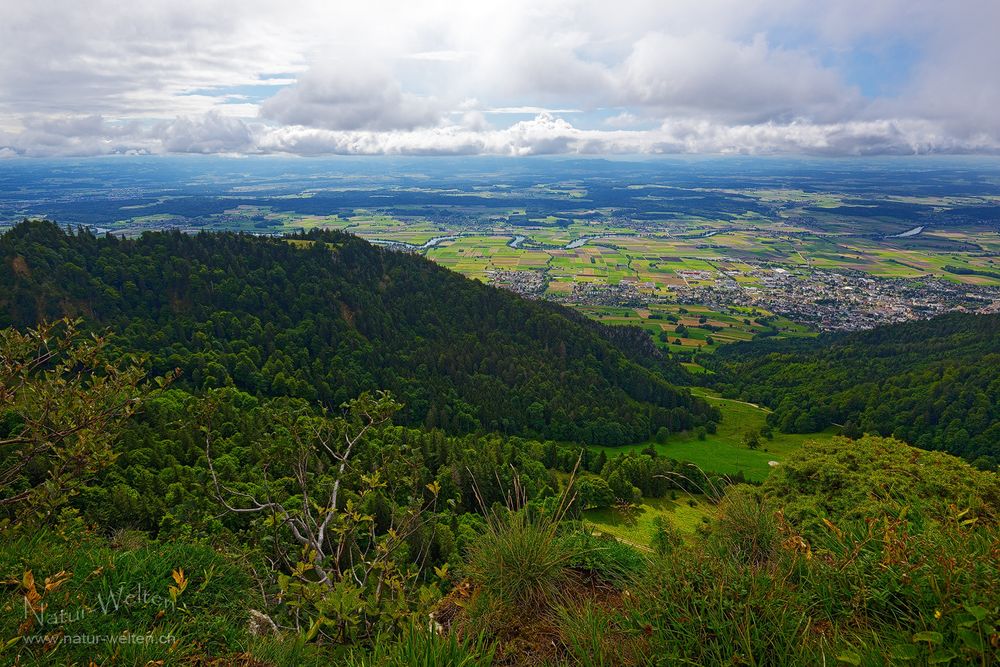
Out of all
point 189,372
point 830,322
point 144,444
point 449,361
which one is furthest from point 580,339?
point 830,322

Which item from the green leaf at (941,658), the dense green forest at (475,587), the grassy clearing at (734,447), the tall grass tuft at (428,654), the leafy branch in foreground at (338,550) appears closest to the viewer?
the green leaf at (941,658)

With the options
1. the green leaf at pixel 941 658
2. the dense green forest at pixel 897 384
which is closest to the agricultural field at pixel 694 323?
the dense green forest at pixel 897 384

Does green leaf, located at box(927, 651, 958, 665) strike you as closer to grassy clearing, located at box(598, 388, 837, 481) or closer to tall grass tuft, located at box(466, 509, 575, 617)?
tall grass tuft, located at box(466, 509, 575, 617)

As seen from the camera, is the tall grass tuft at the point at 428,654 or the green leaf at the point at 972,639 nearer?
the green leaf at the point at 972,639

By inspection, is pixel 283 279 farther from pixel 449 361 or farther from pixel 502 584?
pixel 502 584

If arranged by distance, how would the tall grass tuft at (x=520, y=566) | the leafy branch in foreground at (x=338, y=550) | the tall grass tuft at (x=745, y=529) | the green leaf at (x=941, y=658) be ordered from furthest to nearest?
the tall grass tuft at (x=745, y=529)
the tall grass tuft at (x=520, y=566)
the leafy branch in foreground at (x=338, y=550)
the green leaf at (x=941, y=658)

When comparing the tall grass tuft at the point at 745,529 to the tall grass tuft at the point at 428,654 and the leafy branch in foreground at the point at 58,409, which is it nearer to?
the tall grass tuft at the point at 428,654

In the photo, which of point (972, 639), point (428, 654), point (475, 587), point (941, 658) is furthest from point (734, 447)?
point (428, 654)
